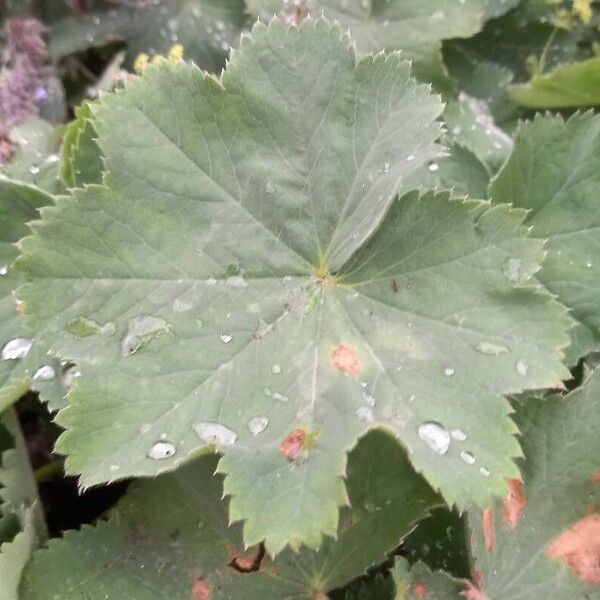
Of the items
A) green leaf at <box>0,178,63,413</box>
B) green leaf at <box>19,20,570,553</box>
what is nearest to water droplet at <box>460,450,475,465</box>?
green leaf at <box>19,20,570,553</box>

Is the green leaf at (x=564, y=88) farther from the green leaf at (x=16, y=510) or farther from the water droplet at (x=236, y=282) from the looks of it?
the green leaf at (x=16, y=510)

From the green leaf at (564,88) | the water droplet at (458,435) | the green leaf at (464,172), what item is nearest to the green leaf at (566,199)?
the green leaf at (464,172)

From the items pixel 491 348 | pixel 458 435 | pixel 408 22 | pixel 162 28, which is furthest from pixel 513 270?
pixel 162 28

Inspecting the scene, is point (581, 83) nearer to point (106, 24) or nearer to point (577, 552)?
point (577, 552)

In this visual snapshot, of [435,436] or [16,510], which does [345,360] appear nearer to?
[435,436]

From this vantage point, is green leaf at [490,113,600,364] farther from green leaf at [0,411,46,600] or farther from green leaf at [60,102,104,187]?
green leaf at [0,411,46,600]

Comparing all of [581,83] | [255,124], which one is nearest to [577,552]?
[255,124]
